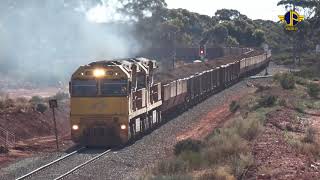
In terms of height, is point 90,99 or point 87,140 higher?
point 90,99

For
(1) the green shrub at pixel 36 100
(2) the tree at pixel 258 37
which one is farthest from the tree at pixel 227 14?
(1) the green shrub at pixel 36 100

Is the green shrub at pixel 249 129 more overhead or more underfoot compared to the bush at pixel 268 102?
more overhead

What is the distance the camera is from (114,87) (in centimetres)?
2442

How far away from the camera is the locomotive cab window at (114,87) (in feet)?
79.8

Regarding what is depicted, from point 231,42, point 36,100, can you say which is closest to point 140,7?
point 231,42

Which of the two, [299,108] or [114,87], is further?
[299,108]

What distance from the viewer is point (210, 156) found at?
61.6ft

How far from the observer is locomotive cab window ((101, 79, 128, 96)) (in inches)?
957

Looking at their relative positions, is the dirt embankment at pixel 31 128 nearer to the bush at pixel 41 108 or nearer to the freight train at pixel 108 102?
the bush at pixel 41 108

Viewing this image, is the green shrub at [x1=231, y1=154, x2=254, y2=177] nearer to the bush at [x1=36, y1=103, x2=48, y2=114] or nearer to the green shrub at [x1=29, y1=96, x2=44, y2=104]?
the bush at [x1=36, y1=103, x2=48, y2=114]

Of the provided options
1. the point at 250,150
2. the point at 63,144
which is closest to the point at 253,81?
the point at 63,144

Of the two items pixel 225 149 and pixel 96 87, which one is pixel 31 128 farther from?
pixel 225 149

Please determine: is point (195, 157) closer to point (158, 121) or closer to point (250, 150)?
point (250, 150)

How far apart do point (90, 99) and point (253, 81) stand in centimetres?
3359
